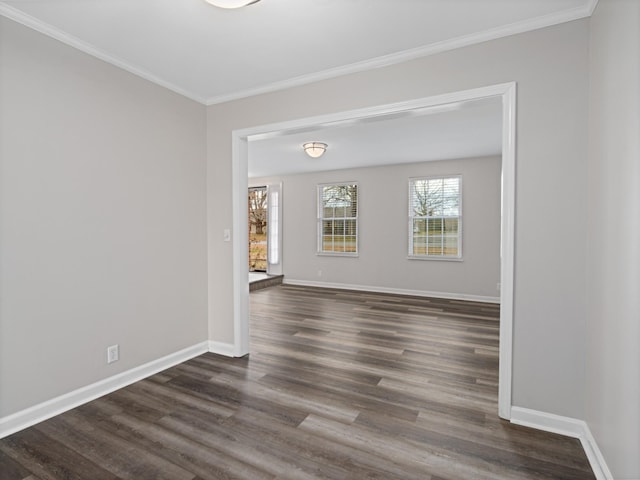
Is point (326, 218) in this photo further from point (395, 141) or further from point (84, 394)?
point (84, 394)

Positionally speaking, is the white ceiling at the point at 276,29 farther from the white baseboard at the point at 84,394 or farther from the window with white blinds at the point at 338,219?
the window with white blinds at the point at 338,219

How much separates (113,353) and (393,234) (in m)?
5.37

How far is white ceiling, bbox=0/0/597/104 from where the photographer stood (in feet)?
6.84

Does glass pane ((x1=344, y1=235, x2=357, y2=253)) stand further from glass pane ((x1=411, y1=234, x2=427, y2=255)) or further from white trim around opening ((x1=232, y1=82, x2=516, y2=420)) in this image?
white trim around opening ((x1=232, y1=82, x2=516, y2=420))

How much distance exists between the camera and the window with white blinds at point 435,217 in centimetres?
650

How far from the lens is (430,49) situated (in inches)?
99.3

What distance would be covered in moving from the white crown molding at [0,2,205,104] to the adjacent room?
13 mm

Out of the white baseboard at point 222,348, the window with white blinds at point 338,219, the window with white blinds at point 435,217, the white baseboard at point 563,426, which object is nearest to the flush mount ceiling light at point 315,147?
the window with white blinds at point 338,219

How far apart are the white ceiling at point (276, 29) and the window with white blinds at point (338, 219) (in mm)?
4618

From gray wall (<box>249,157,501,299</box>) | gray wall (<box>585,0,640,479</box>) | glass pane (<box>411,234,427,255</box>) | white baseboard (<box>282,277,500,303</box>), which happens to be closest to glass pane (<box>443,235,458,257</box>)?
gray wall (<box>249,157,501,299</box>)

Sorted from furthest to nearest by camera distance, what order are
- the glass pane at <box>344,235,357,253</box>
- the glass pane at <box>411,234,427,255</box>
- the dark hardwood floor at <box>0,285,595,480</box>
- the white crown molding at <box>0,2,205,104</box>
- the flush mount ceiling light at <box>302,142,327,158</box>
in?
1. the glass pane at <box>344,235,357,253</box>
2. the glass pane at <box>411,234,427,255</box>
3. the flush mount ceiling light at <box>302,142,327,158</box>
4. the white crown molding at <box>0,2,205,104</box>
5. the dark hardwood floor at <box>0,285,595,480</box>

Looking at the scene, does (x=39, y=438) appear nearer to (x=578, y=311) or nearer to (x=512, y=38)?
(x=578, y=311)

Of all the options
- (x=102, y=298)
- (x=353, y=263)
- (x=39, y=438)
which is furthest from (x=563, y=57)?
(x=353, y=263)

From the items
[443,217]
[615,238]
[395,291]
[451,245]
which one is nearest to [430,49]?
[615,238]
